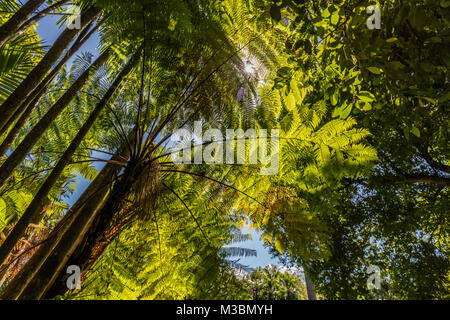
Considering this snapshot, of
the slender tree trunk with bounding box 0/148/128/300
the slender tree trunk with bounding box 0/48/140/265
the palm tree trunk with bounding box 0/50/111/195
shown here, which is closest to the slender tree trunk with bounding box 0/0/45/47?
the palm tree trunk with bounding box 0/50/111/195

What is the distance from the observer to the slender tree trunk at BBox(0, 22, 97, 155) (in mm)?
1843

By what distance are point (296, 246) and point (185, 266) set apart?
1089 millimetres

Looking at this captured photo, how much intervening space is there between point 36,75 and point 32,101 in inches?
→ 20.0

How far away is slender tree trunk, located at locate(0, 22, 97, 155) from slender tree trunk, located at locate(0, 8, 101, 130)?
141 millimetres

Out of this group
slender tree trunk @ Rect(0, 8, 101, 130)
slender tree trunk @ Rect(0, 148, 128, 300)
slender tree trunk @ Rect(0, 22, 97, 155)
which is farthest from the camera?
slender tree trunk @ Rect(0, 22, 97, 155)

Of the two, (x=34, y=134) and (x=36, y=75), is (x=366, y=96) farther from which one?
(x=36, y=75)

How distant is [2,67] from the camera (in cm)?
189

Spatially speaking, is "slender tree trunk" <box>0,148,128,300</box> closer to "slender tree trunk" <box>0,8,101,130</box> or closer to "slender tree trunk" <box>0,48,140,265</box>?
"slender tree trunk" <box>0,48,140,265</box>

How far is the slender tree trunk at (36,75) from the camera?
173 centimetres

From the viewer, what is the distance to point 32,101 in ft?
7.29

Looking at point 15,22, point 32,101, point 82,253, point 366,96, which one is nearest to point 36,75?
point 15,22

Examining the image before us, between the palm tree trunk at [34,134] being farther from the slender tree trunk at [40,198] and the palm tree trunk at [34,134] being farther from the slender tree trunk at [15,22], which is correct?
the slender tree trunk at [15,22]

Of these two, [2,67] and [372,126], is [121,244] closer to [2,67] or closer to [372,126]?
[2,67]

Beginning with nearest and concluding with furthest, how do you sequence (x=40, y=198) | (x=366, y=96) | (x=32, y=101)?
(x=366, y=96) → (x=40, y=198) → (x=32, y=101)
